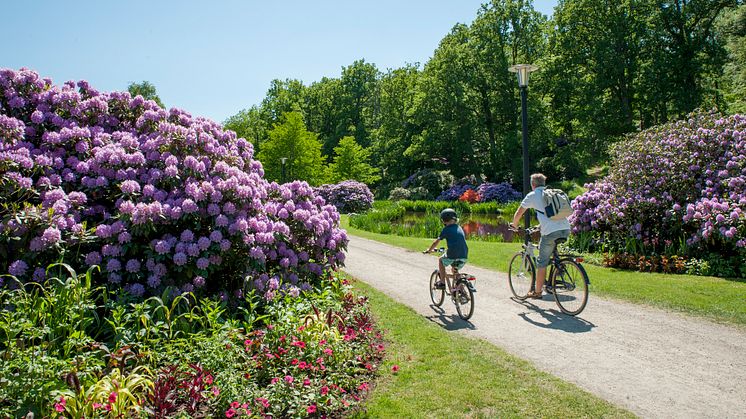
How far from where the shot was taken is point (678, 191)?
10703 mm

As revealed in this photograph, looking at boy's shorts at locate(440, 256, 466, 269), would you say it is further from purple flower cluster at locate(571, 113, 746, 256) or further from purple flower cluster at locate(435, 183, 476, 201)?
purple flower cluster at locate(435, 183, 476, 201)

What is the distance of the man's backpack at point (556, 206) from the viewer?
6961 millimetres

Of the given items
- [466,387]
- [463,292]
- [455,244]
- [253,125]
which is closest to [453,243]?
[455,244]

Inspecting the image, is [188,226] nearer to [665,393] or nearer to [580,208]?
[665,393]

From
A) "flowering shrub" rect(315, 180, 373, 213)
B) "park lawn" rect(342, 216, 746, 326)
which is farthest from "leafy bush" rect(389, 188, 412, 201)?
"park lawn" rect(342, 216, 746, 326)

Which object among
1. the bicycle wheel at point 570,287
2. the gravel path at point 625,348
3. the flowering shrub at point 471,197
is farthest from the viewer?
the flowering shrub at point 471,197

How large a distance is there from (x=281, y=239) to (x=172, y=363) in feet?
7.70

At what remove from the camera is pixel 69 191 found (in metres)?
6.05

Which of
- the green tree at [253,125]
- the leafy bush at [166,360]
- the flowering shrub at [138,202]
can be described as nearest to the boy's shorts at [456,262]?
the flowering shrub at [138,202]

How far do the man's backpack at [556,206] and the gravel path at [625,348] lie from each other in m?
1.50

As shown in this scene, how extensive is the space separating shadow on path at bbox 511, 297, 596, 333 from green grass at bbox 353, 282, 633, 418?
1279 millimetres

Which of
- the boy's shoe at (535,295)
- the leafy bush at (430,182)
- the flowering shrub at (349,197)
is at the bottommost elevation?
the boy's shoe at (535,295)

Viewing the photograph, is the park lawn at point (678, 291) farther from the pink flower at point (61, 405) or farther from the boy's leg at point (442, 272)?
the pink flower at point (61, 405)

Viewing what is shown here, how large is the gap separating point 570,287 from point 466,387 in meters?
3.27
